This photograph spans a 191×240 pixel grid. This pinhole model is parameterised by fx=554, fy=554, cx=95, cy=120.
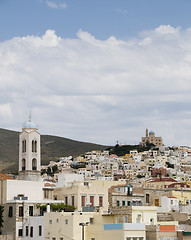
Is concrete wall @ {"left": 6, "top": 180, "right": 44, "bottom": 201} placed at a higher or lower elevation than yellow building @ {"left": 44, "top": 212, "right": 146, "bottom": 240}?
higher

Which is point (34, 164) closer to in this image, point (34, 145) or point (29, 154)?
point (29, 154)

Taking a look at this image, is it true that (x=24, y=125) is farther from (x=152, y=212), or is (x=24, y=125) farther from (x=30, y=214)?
(x=152, y=212)

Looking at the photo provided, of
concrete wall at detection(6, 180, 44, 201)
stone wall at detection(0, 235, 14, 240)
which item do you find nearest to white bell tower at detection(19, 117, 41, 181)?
concrete wall at detection(6, 180, 44, 201)

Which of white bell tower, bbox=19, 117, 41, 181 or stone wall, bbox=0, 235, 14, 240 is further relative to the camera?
white bell tower, bbox=19, 117, 41, 181

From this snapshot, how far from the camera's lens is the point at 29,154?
2921 inches

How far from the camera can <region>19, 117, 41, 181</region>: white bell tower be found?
74.2 meters

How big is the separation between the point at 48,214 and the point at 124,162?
14288cm

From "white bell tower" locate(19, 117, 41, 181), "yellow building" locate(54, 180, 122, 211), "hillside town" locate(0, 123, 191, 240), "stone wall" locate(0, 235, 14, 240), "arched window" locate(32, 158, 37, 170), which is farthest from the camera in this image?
"arched window" locate(32, 158, 37, 170)

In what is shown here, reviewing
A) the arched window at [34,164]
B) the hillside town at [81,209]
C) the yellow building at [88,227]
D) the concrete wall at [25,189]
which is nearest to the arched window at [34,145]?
the hillside town at [81,209]

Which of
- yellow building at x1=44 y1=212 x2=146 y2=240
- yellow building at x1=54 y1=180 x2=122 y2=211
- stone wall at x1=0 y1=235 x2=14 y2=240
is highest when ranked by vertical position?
yellow building at x1=54 y1=180 x2=122 y2=211

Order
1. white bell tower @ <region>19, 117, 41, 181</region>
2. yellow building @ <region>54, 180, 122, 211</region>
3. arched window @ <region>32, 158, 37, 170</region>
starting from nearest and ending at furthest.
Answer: yellow building @ <region>54, 180, 122, 211</region>
white bell tower @ <region>19, 117, 41, 181</region>
arched window @ <region>32, 158, 37, 170</region>

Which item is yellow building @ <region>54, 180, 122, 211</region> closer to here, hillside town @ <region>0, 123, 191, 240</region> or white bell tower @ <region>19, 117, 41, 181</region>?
hillside town @ <region>0, 123, 191, 240</region>

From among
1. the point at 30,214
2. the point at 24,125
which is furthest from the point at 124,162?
the point at 30,214

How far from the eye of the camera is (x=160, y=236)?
5175 cm
